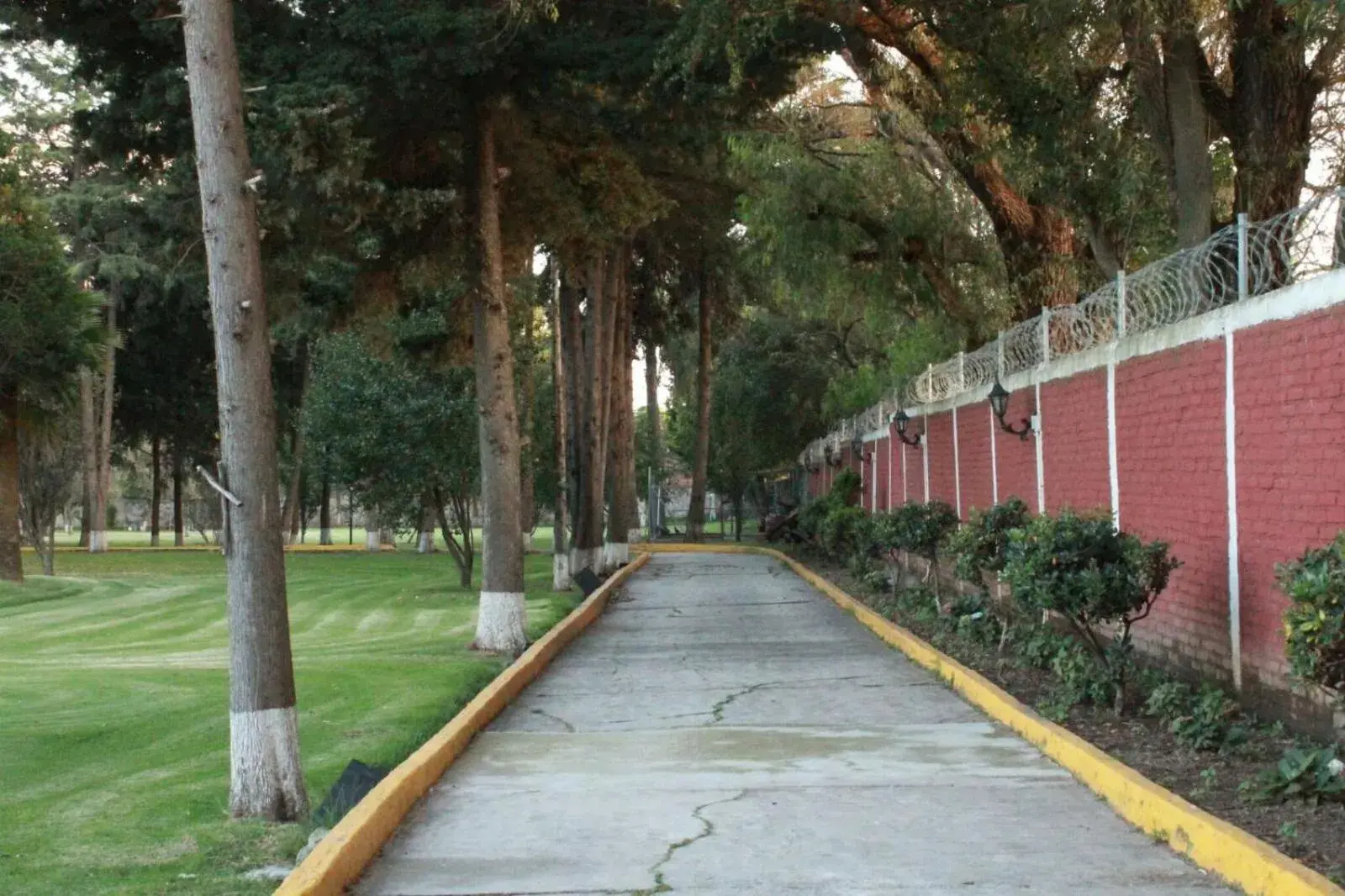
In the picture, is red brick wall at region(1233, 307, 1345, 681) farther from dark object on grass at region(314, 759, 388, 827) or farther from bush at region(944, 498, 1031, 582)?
dark object on grass at region(314, 759, 388, 827)

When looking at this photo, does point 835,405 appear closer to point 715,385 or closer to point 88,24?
point 715,385

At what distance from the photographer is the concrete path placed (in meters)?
7.14

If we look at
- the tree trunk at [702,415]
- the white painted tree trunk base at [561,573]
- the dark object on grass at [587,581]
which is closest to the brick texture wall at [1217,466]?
the dark object on grass at [587,581]

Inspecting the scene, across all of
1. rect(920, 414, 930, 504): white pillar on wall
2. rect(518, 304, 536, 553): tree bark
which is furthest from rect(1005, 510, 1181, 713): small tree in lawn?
rect(518, 304, 536, 553): tree bark

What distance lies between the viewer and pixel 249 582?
379 inches

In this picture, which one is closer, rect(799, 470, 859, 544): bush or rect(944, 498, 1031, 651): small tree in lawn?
rect(944, 498, 1031, 651): small tree in lawn

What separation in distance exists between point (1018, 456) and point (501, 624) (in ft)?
20.0

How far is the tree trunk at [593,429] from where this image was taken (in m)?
31.6

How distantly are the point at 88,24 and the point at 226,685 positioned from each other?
20.5ft

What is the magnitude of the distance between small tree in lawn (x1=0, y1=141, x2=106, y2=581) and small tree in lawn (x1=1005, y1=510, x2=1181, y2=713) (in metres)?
24.5

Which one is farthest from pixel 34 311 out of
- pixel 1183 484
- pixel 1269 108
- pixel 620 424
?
pixel 1183 484

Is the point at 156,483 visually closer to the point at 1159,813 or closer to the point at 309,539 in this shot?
the point at 309,539

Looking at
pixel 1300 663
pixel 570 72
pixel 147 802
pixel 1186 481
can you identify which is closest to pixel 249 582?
pixel 147 802

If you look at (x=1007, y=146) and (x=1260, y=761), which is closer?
(x=1260, y=761)
